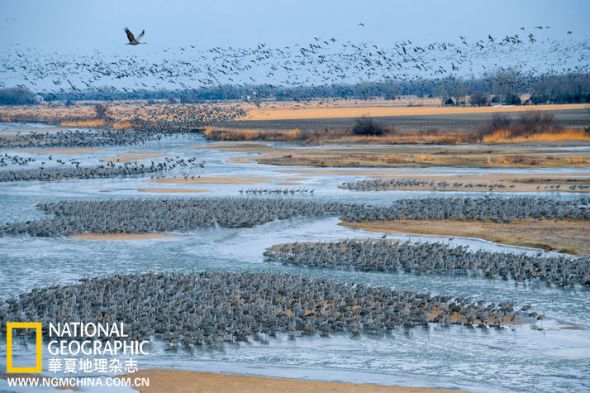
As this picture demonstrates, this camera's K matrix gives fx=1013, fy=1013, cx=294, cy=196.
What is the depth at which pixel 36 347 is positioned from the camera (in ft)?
53.6

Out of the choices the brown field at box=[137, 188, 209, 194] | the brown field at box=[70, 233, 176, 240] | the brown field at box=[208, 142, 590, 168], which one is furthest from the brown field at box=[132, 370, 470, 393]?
the brown field at box=[208, 142, 590, 168]

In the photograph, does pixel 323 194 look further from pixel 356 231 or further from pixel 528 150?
pixel 528 150

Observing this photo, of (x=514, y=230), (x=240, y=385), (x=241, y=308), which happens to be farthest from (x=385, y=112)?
(x=240, y=385)

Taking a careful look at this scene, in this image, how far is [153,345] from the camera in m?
16.7

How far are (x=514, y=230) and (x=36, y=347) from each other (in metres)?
16.0

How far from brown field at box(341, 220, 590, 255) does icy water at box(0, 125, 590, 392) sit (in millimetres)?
797

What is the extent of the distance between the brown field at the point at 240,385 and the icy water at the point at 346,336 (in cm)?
33

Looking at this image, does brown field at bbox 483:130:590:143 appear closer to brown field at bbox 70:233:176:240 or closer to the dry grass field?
the dry grass field

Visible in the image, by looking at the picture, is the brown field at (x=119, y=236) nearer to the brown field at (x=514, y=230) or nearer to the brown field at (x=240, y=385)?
the brown field at (x=514, y=230)

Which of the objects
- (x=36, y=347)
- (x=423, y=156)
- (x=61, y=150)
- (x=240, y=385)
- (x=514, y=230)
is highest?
(x=36, y=347)

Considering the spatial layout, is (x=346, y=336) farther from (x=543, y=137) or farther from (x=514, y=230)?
(x=543, y=137)

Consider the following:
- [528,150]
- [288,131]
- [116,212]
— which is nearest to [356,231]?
[116,212]

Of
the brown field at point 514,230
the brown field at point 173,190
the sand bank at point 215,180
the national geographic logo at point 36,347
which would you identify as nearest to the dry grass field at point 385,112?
the sand bank at point 215,180

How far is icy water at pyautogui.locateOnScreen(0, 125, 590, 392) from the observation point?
15.2m
